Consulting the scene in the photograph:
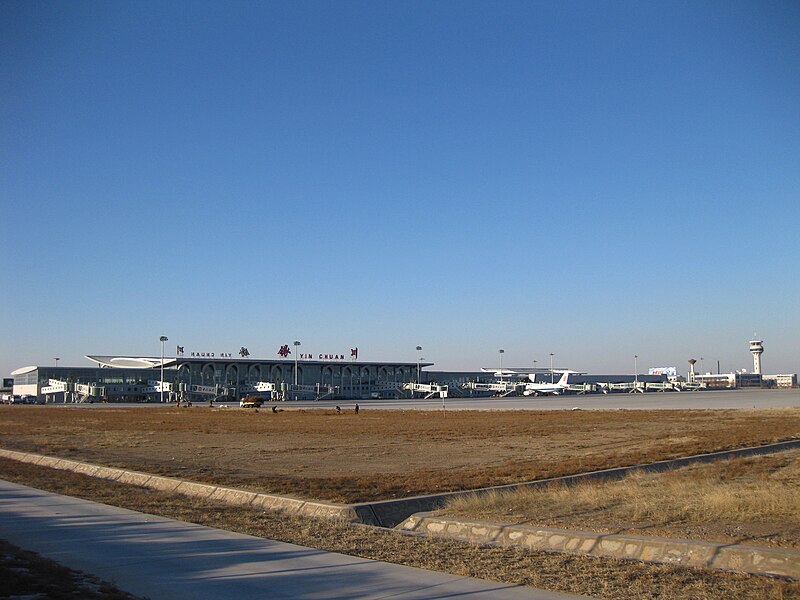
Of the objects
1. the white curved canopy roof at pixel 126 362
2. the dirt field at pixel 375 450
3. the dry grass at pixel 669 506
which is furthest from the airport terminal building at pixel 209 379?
the dry grass at pixel 669 506

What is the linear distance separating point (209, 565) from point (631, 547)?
242 inches

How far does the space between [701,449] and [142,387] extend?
127936mm

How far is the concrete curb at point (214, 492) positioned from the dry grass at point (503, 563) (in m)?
0.60

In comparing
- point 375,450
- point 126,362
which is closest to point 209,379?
point 126,362

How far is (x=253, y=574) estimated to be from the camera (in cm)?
960

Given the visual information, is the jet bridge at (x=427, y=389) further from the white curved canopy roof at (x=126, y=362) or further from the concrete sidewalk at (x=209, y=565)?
the concrete sidewalk at (x=209, y=565)

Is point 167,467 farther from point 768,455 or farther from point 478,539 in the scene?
point 768,455

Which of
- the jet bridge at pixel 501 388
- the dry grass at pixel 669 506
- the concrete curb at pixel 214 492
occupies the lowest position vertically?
the jet bridge at pixel 501 388

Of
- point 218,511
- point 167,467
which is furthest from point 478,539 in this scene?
point 167,467

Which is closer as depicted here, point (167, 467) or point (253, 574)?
point (253, 574)

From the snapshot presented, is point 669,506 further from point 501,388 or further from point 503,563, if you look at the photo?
point 501,388

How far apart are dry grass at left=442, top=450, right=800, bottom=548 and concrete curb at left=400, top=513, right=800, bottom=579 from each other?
102 cm

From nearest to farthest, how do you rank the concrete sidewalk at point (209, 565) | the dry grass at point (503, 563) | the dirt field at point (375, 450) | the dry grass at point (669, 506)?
the concrete sidewalk at point (209, 565) → the dry grass at point (503, 563) → the dry grass at point (669, 506) → the dirt field at point (375, 450)

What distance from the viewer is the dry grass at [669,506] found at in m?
12.6
